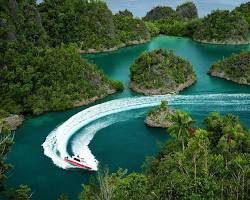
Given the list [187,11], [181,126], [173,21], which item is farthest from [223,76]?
[187,11]

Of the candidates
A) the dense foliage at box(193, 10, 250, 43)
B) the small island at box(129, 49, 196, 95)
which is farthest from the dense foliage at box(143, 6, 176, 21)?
the small island at box(129, 49, 196, 95)

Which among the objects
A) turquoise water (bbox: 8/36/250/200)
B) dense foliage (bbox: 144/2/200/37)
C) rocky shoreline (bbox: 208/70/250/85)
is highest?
dense foliage (bbox: 144/2/200/37)

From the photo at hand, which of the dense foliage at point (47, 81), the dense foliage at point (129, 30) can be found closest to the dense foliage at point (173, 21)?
the dense foliage at point (129, 30)

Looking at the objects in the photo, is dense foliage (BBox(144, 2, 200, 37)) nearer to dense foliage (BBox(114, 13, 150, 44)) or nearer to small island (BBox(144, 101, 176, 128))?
dense foliage (BBox(114, 13, 150, 44))

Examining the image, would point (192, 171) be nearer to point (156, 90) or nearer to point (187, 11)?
point (156, 90)

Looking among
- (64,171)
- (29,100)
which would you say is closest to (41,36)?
(29,100)
